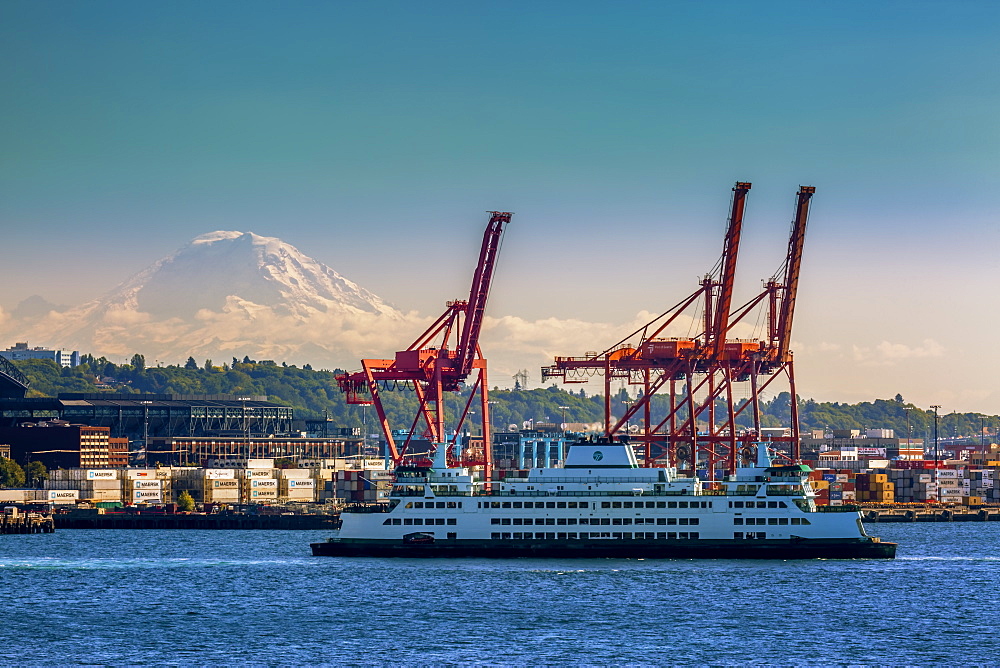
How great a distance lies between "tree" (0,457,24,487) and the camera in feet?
618

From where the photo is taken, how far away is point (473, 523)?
9162 centimetres

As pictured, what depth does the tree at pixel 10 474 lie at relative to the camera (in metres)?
188

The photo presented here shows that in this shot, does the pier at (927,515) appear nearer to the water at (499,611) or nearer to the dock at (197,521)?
the dock at (197,521)

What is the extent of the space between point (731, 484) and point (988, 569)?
49.9 ft

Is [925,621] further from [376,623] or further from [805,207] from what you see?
[805,207]

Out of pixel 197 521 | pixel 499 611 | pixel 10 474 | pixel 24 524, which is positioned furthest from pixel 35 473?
pixel 499 611

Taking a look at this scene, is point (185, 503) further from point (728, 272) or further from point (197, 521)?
point (728, 272)

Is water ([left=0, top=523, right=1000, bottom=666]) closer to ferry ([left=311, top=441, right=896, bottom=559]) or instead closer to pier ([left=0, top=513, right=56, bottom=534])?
ferry ([left=311, top=441, right=896, bottom=559])

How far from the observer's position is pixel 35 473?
192750 millimetres

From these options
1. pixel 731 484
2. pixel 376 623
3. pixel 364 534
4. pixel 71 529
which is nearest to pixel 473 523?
pixel 364 534

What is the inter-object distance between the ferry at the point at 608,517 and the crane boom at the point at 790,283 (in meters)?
44.9

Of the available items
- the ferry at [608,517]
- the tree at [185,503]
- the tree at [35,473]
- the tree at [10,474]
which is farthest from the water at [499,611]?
the tree at [35,473]

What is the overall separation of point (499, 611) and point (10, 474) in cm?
13044

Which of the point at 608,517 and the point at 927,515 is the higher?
the point at 608,517
